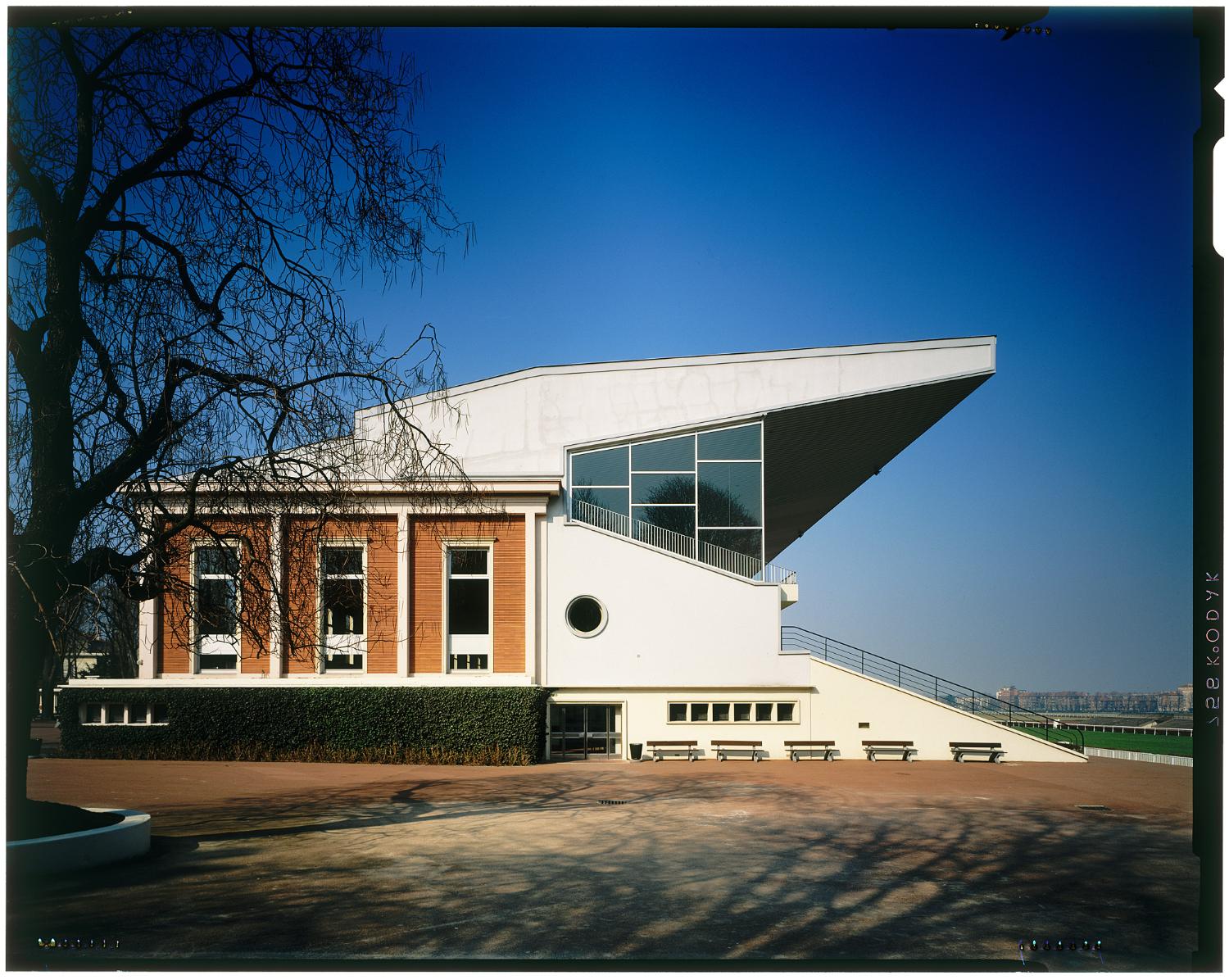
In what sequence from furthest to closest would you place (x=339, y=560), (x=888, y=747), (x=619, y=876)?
(x=888, y=747) < (x=339, y=560) < (x=619, y=876)

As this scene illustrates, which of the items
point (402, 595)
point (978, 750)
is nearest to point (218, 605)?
point (402, 595)

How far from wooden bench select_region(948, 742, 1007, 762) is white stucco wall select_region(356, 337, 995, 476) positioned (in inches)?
286

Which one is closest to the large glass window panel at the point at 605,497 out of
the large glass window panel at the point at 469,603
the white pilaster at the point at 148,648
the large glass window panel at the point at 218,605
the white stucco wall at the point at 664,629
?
the white stucco wall at the point at 664,629

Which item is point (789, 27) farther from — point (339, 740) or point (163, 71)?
point (339, 740)

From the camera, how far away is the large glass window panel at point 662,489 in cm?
1950

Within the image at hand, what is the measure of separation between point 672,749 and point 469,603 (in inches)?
189

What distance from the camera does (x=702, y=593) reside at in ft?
60.4

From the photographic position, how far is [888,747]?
59.0 feet

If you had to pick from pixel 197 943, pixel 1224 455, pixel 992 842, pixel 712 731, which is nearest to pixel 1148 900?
pixel 992 842

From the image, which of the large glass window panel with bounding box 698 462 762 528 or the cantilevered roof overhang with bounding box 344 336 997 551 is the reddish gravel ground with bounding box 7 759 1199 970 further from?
the cantilevered roof overhang with bounding box 344 336 997 551

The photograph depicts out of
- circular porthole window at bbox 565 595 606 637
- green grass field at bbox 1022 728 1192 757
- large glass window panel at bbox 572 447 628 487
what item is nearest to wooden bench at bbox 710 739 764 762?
circular porthole window at bbox 565 595 606 637

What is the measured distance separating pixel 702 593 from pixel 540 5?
49.6 ft

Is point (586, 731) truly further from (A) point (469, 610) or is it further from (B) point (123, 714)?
(B) point (123, 714)

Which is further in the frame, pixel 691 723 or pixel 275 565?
pixel 691 723
